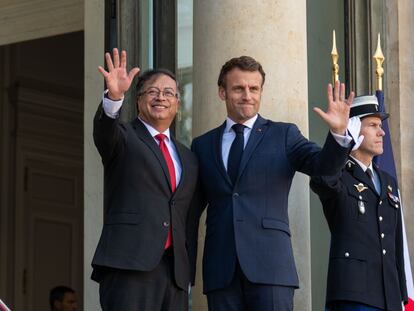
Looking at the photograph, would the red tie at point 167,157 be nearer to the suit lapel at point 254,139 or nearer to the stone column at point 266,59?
the suit lapel at point 254,139

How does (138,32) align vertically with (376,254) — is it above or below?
above

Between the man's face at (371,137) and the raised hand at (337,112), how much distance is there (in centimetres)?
93

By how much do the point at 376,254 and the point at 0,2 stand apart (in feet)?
15.0

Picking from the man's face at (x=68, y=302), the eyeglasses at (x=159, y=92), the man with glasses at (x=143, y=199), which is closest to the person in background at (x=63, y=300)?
the man's face at (x=68, y=302)

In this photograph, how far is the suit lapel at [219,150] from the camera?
25.6ft

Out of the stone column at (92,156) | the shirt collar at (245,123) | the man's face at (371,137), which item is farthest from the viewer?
the stone column at (92,156)

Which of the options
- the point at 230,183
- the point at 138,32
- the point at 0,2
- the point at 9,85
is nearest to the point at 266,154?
the point at 230,183

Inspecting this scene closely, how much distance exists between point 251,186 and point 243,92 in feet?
1.57

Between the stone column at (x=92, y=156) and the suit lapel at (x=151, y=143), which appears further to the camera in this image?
the stone column at (x=92, y=156)

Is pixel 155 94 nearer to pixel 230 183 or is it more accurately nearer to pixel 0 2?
pixel 230 183

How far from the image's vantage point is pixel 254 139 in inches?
309

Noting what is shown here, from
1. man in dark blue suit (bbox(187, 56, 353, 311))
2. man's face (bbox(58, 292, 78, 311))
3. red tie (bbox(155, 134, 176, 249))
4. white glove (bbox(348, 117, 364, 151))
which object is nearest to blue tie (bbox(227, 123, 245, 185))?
man in dark blue suit (bbox(187, 56, 353, 311))

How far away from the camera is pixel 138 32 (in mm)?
10297

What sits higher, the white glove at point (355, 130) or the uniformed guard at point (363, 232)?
the white glove at point (355, 130)
